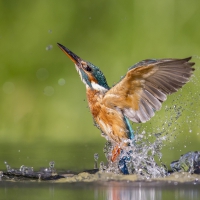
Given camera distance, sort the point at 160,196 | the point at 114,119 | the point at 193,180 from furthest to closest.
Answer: the point at 114,119
the point at 193,180
the point at 160,196

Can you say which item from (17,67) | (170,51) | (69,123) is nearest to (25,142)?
(69,123)

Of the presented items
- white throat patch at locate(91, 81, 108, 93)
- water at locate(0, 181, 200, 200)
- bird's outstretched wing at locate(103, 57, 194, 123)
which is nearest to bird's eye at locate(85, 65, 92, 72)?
white throat patch at locate(91, 81, 108, 93)

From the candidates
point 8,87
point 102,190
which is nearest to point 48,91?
point 8,87

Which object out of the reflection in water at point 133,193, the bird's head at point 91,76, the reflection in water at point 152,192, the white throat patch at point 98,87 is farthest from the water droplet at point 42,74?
the reflection in water at point 133,193

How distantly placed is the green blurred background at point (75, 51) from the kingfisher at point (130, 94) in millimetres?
2863

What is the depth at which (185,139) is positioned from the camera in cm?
995

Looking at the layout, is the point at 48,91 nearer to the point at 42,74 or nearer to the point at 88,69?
the point at 42,74

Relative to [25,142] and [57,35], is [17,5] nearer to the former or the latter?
[57,35]

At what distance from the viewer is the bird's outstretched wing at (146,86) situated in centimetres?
683

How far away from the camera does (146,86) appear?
703cm

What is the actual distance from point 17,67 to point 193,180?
4979 mm

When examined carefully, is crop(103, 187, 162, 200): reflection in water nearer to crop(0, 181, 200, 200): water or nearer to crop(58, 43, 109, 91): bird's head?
crop(0, 181, 200, 200): water

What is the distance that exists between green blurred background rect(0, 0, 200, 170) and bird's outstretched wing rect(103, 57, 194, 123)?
2936mm

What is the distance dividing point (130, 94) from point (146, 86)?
0.48 ft
